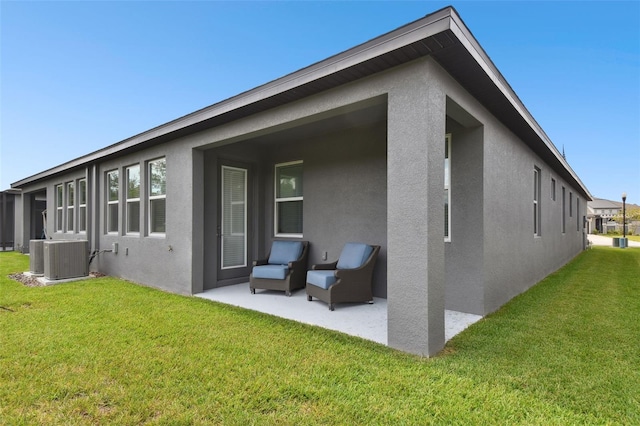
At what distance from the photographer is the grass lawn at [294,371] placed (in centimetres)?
216

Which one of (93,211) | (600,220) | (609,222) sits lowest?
(609,222)

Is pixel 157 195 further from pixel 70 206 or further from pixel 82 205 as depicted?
pixel 70 206

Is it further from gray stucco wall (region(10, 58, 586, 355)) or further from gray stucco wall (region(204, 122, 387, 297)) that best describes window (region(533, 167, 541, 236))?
gray stucco wall (region(204, 122, 387, 297))

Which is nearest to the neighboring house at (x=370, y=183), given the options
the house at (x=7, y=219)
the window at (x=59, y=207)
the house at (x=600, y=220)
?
the window at (x=59, y=207)

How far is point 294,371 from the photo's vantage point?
273 cm

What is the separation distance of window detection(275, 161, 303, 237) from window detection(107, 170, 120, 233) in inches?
164

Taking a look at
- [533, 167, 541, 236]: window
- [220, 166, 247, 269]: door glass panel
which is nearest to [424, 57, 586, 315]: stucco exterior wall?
[533, 167, 541, 236]: window

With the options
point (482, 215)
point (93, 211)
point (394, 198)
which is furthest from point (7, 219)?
point (482, 215)

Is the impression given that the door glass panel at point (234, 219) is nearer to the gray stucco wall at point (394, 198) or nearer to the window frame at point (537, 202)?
the gray stucco wall at point (394, 198)

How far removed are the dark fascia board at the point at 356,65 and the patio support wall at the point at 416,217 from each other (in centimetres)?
40

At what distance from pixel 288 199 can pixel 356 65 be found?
157 inches

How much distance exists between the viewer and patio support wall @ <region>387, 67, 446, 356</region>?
3023 millimetres

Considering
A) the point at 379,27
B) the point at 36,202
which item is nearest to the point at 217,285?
the point at 379,27

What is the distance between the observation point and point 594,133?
23734mm
